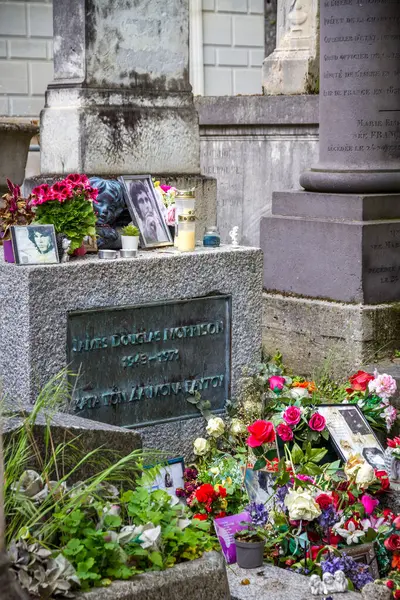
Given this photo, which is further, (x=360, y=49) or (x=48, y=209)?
(x=360, y=49)

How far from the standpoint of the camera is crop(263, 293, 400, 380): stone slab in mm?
7055

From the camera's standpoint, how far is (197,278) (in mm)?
6039

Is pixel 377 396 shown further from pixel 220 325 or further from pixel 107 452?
pixel 107 452

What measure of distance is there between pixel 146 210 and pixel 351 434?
1.67 meters

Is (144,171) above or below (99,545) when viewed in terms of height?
above

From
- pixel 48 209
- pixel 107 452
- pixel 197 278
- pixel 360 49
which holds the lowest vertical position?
pixel 107 452

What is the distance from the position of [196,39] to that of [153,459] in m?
13.3

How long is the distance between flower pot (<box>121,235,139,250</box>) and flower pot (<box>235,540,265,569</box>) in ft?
6.22

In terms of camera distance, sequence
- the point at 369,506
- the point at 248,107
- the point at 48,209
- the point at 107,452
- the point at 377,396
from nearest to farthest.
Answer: the point at 107,452, the point at 369,506, the point at 48,209, the point at 377,396, the point at 248,107

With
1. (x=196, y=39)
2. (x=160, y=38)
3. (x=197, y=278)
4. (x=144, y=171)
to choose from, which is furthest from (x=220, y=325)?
(x=196, y=39)

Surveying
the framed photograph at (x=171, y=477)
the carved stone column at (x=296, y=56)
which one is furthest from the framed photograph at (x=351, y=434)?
the carved stone column at (x=296, y=56)

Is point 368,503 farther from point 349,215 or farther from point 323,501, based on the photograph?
point 349,215

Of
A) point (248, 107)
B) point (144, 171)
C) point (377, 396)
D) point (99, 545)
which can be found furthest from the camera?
point (248, 107)

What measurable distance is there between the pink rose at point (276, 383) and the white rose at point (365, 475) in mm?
1027
